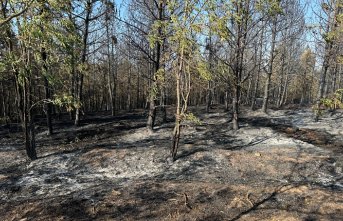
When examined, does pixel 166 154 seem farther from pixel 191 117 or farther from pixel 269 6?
pixel 269 6

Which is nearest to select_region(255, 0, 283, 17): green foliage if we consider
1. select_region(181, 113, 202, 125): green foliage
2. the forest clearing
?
the forest clearing

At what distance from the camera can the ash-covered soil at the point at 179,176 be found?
23.9 ft

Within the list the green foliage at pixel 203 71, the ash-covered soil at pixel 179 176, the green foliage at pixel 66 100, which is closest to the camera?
the ash-covered soil at pixel 179 176

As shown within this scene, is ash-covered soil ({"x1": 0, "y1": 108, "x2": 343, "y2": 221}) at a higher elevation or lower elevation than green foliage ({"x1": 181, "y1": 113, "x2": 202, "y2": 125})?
lower

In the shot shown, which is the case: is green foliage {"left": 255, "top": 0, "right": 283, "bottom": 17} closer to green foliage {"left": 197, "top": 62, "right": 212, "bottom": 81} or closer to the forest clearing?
the forest clearing

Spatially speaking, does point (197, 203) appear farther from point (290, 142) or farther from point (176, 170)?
point (290, 142)

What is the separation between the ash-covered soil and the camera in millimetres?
7270

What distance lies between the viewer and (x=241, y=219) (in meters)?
6.87

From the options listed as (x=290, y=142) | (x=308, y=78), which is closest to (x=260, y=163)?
(x=290, y=142)

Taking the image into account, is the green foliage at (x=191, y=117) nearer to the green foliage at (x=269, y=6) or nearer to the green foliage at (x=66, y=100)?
the green foliage at (x=66, y=100)

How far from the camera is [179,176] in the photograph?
9750mm

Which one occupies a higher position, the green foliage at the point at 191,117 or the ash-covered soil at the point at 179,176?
the green foliage at the point at 191,117

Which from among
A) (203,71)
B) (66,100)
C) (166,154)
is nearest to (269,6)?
(203,71)

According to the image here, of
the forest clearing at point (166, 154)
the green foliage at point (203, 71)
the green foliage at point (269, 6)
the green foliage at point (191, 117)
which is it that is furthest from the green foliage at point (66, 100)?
the green foliage at point (269, 6)
